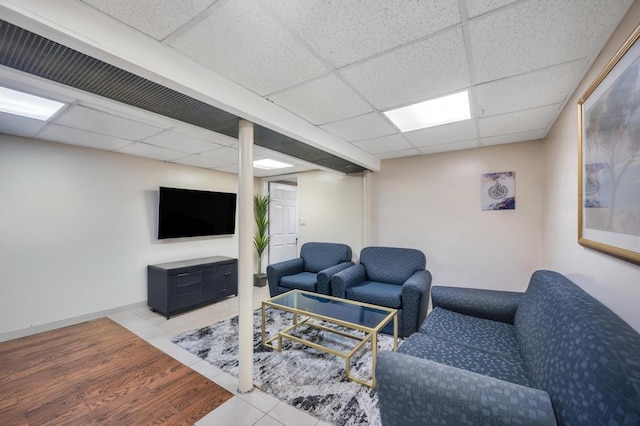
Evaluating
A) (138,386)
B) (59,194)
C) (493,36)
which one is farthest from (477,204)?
(59,194)

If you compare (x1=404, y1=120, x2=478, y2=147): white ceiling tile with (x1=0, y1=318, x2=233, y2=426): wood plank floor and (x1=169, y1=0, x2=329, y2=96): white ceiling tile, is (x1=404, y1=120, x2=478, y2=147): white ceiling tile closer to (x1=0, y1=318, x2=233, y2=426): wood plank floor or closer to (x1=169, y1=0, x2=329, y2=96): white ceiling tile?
(x1=169, y1=0, x2=329, y2=96): white ceiling tile

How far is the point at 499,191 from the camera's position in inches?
126

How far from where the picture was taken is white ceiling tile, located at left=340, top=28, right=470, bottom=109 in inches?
56.2

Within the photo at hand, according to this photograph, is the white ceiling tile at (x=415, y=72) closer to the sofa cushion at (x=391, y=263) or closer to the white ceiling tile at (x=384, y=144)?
the white ceiling tile at (x=384, y=144)

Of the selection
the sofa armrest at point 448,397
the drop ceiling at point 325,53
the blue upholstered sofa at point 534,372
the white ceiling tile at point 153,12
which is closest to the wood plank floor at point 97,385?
the sofa armrest at point 448,397

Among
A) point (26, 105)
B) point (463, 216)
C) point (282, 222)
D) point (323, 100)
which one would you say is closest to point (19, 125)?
point (26, 105)

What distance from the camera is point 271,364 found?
7.60 ft

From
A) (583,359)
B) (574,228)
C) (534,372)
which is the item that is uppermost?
(574,228)

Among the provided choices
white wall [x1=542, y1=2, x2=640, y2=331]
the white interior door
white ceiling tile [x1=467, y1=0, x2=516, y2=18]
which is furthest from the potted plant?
white ceiling tile [x1=467, y1=0, x2=516, y2=18]

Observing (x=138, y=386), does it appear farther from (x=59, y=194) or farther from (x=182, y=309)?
(x=59, y=194)

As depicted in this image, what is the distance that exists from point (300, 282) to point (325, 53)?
288 cm

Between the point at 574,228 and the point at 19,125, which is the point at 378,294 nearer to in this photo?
the point at 574,228

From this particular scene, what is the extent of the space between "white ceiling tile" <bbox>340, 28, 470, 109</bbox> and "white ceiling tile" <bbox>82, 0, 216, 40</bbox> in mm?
903

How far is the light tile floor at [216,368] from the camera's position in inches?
66.7
